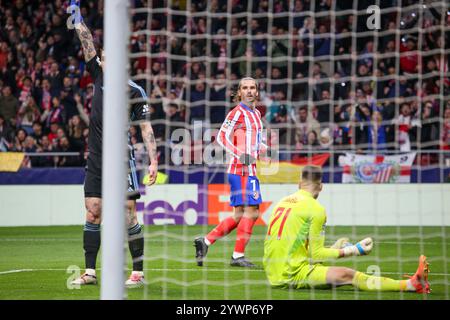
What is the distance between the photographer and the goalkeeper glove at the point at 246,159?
1006 cm

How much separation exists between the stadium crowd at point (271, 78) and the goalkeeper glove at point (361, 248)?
5.79 m

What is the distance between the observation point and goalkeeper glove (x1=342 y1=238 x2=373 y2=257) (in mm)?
7387

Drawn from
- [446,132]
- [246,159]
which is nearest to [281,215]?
[246,159]

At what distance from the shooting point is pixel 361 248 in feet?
24.3

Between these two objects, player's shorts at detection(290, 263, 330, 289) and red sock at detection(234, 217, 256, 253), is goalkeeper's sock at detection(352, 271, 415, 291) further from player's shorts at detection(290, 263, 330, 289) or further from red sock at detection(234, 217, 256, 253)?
red sock at detection(234, 217, 256, 253)

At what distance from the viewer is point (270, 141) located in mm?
15898

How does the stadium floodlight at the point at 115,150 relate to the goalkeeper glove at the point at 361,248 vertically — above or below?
above

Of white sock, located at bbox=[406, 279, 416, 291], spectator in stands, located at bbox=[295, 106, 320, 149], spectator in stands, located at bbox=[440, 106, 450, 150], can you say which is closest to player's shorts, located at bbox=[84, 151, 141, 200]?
white sock, located at bbox=[406, 279, 416, 291]

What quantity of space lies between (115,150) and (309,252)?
257 centimetres

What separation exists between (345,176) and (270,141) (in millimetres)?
1485

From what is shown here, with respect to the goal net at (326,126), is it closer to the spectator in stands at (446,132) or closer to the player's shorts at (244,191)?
the spectator in stands at (446,132)

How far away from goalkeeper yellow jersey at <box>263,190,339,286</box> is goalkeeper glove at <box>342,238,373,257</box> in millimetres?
238

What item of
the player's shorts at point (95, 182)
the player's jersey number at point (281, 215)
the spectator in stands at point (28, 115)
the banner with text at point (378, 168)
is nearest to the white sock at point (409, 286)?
the player's jersey number at point (281, 215)

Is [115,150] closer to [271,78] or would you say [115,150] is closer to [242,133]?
[242,133]
